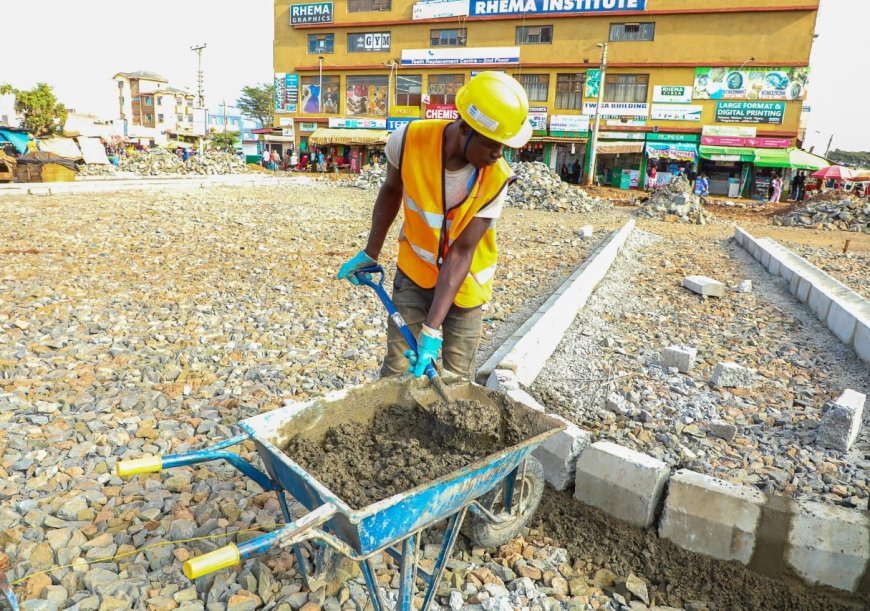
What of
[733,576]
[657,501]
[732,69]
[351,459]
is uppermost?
[732,69]

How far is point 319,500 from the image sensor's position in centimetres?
182

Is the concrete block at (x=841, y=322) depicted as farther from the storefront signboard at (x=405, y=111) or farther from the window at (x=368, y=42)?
the window at (x=368, y=42)

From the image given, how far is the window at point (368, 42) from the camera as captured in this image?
3697 cm

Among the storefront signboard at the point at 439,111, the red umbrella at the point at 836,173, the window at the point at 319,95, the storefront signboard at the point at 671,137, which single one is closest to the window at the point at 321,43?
the window at the point at 319,95

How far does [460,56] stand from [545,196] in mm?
20342

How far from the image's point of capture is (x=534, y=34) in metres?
34.1

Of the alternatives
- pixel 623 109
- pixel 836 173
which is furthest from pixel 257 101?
pixel 836 173

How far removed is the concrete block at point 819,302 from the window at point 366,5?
1408 inches

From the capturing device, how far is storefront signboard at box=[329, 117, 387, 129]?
123 ft

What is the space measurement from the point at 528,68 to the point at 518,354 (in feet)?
110

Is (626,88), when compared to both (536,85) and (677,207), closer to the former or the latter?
(536,85)

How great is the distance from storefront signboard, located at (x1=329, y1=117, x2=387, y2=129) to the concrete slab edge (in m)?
30.5

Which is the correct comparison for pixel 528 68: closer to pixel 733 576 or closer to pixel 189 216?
pixel 189 216

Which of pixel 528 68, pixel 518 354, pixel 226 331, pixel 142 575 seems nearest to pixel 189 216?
pixel 226 331
